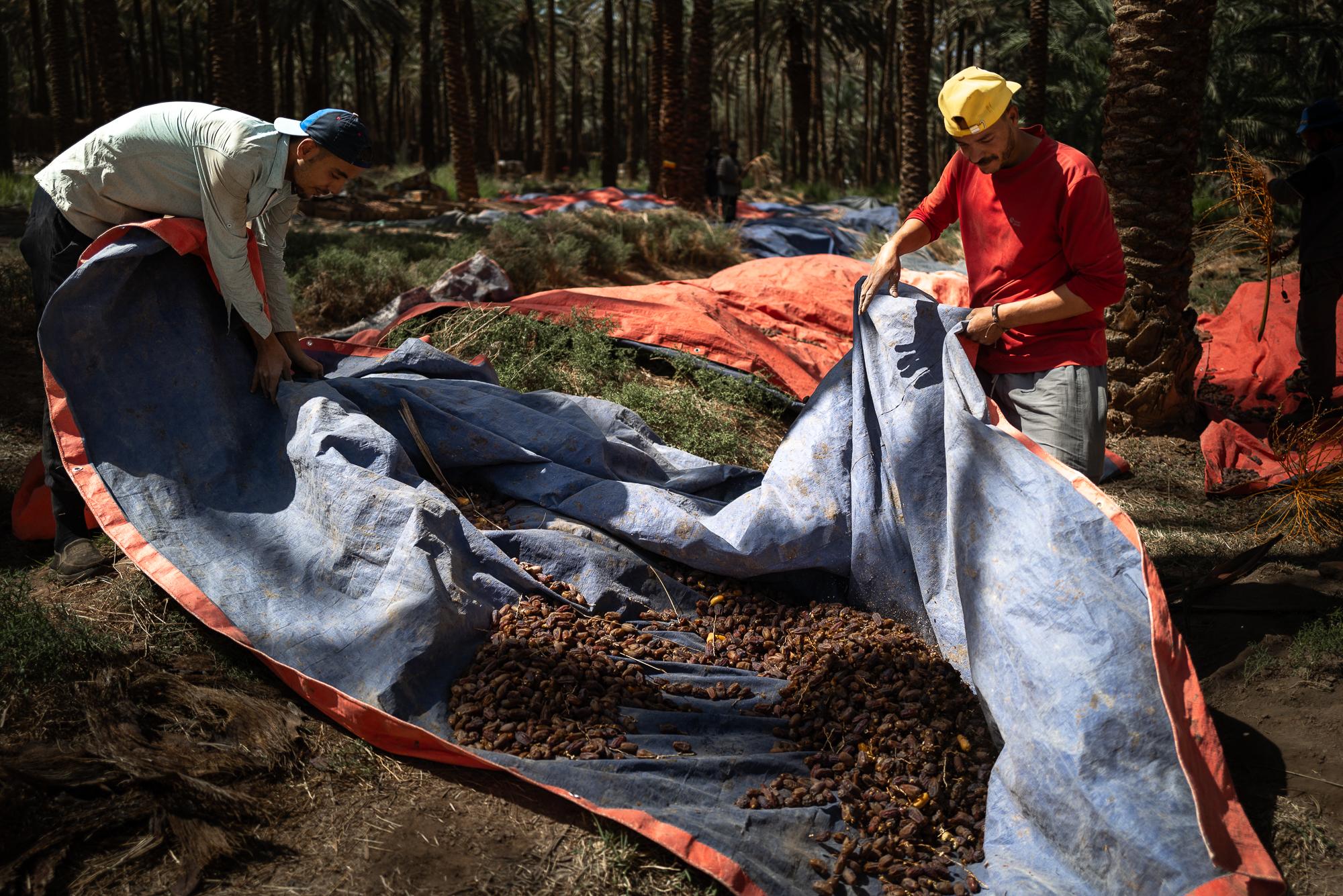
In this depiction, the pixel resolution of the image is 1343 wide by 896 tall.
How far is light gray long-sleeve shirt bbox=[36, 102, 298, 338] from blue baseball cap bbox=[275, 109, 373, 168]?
0.08 metres

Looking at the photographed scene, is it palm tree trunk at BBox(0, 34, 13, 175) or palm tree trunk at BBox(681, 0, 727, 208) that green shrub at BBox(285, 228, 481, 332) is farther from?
palm tree trunk at BBox(681, 0, 727, 208)

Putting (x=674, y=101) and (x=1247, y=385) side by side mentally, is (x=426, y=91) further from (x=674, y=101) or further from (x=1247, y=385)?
(x=1247, y=385)

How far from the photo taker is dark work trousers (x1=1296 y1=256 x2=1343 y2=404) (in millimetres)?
5938

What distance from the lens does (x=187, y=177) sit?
350 centimetres

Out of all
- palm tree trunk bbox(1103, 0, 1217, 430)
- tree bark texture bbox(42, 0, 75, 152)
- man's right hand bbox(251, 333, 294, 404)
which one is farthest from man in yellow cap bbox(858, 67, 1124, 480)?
tree bark texture bbox(42, 0, 75, 152)

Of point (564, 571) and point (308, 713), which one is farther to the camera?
point (564, 571)

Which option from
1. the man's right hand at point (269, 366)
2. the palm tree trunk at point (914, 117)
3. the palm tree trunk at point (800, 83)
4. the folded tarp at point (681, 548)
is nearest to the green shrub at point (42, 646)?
the folded tarp at point (681, 548)

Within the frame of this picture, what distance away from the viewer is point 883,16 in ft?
95.7

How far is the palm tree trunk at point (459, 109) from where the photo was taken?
628 inches

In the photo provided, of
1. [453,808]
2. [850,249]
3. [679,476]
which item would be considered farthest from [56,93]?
[453,808]

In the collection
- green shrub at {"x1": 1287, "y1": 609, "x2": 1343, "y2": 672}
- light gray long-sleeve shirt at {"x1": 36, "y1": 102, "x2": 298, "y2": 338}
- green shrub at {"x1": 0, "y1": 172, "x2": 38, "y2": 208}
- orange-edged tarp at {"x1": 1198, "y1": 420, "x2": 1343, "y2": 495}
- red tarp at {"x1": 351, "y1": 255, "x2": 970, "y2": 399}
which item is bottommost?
orange-edged tarp at {"x1": 1198, "y1": 420, "x2": 1343, "y2": 495}

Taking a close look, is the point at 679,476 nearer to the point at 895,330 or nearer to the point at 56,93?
the point at 895,330

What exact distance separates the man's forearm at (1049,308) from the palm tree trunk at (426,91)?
73.2 feet

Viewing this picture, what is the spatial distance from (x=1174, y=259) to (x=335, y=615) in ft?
18.0
